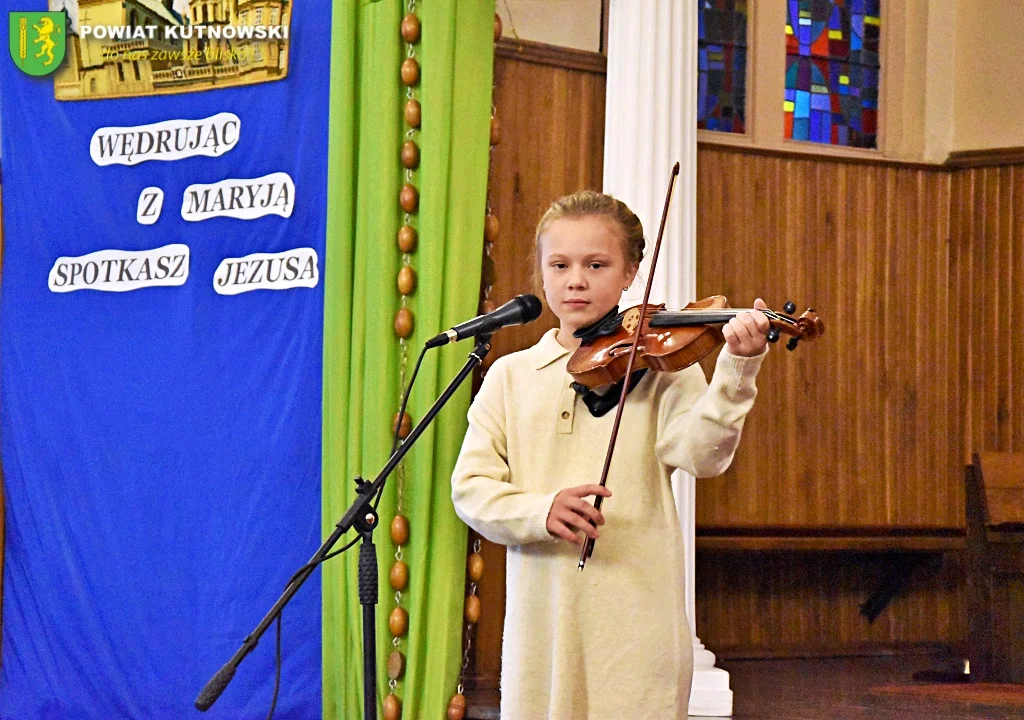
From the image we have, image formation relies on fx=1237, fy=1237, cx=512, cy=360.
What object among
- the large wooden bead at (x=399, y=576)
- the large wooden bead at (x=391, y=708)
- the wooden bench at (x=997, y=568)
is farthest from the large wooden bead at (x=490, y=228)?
the wooden bench at (x=997, y=568)

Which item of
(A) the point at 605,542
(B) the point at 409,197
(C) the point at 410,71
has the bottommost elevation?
(A) the point at 605,542

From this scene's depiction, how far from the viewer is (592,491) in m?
1.89

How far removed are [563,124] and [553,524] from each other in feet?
9.21

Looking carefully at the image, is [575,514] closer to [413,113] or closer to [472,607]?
[472,607]

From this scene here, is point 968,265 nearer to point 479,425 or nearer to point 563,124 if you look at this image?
point 563,124

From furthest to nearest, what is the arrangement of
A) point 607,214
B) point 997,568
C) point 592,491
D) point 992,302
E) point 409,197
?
point 992,302
point 997,568
point 409,197
point 607,214
point 592,491

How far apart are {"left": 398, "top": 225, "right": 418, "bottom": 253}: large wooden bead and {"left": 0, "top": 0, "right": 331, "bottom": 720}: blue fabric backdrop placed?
0.30 metres

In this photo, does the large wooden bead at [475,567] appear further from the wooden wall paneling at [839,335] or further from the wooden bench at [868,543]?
the wooden wall paneling at [839,335]

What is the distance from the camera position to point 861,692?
446 cm

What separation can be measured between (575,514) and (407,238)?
189 centimetres

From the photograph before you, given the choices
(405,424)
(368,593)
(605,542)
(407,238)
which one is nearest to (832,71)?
(407,238)

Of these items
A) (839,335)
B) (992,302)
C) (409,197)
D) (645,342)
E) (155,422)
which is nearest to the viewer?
(645,342)

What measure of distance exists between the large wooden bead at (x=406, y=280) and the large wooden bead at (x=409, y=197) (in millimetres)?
179

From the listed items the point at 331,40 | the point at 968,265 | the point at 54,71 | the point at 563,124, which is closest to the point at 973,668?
the point at 968,265
